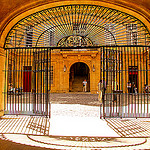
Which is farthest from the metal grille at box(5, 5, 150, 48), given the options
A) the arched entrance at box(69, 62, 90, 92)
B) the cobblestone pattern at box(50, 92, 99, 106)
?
the arched entrance at box(69, 62, 90, 92)

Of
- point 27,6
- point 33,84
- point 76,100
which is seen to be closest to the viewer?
point 27,6

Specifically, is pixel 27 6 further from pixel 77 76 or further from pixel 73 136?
pixel 77 76

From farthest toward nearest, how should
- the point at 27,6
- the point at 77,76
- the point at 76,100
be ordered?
1. the point at 77,76
2. the point at 76,100
3. the point at 27,6

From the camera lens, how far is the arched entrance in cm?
2141

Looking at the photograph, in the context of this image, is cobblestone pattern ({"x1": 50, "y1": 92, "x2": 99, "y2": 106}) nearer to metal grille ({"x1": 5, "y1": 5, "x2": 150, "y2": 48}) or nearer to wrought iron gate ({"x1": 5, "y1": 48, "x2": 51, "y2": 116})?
wrought iron gate ({"x1": 5, "y1": 48, "x2": 51, "y2": 116})

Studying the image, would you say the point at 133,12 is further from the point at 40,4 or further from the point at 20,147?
the point at 20,147

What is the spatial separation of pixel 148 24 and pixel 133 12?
0.63 meters

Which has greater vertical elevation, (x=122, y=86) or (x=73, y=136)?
(x=122, y=86)

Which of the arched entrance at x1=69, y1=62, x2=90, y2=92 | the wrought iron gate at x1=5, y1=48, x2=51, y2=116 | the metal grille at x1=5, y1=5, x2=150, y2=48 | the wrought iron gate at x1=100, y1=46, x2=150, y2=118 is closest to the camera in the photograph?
the metal grille at x1=5, y1=5, x2=150, y2=48

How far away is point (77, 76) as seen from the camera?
2395cm

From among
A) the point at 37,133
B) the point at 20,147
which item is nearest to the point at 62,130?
the point at 37,133

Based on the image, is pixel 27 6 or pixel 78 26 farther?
pixel 78 26

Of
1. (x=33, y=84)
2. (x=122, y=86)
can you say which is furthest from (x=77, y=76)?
(x=122, y=86)

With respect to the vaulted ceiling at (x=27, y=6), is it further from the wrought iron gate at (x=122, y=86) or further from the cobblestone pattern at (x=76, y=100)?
the cobblestone pattern at (x=76, y=100)
